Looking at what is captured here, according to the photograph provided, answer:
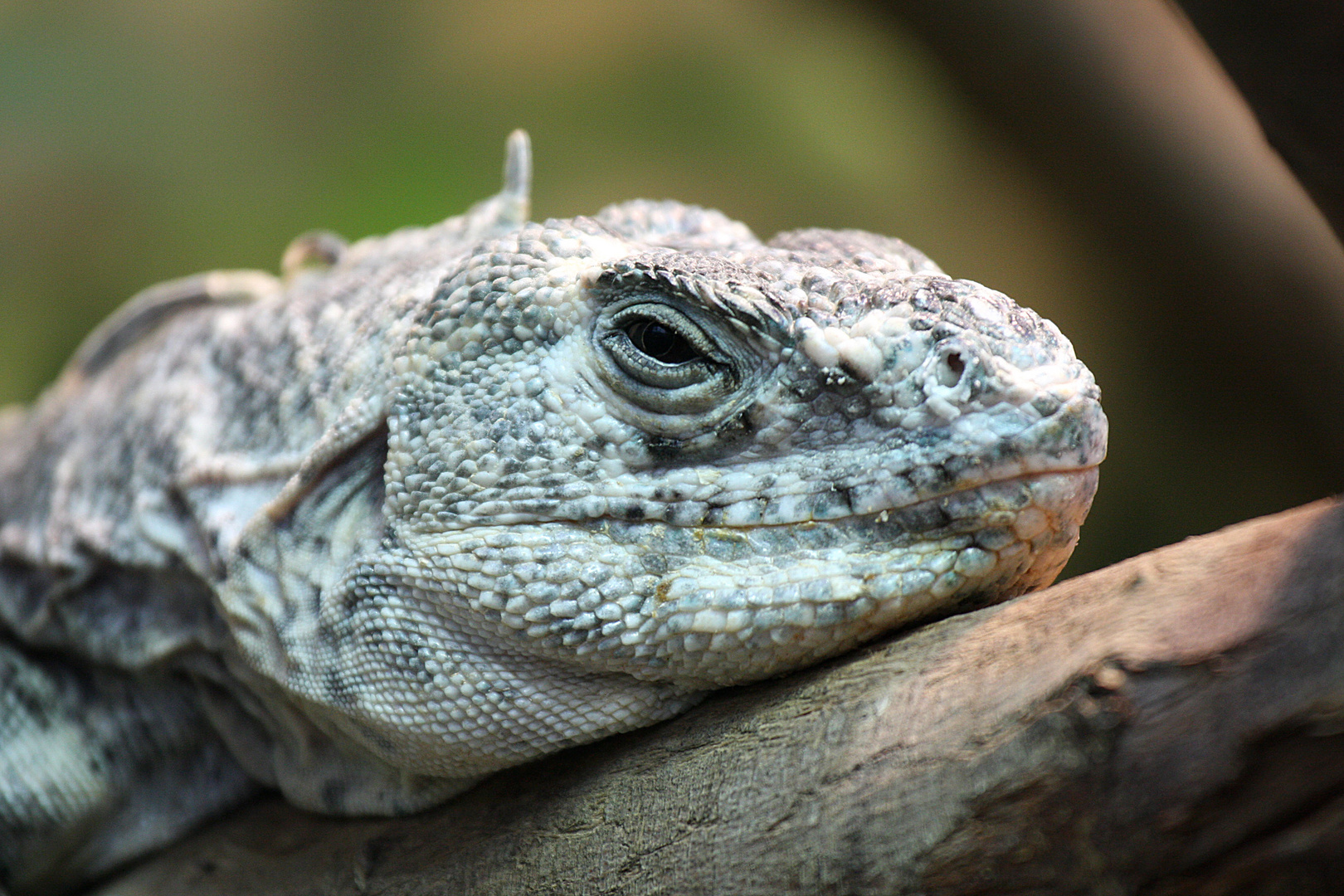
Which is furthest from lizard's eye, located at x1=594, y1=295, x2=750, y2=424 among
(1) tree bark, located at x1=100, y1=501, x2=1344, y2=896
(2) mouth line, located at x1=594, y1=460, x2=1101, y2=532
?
(1) tree bark, located at x1=100, y1=501, x2=1344, y2=896

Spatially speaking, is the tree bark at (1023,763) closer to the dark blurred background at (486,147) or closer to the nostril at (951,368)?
the nostril at (951,368)

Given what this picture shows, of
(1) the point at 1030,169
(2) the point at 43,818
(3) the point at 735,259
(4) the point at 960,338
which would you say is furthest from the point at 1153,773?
(1) the point at 1030,169

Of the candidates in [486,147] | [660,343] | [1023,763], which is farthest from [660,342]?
[486,147]

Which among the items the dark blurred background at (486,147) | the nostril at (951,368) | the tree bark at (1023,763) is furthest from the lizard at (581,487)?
the dark blurred background at (486,147)

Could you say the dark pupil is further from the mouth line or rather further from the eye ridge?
the mouth line

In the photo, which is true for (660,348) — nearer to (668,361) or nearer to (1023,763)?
(668,361)

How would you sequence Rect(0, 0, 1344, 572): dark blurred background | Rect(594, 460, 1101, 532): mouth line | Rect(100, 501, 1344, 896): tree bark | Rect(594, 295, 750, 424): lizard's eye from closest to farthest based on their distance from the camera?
1. Rect(100, 501, 1344, 896): tree bark
2. Rect(594, 460, 1101, 532): mouth line
3. Rect(594, 295, 750, 424): lizard's eye
4. Rect(0, 0, 1344, 572): dark blurred background

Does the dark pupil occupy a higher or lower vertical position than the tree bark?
higher

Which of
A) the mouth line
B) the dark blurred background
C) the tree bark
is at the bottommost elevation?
the tree bark
